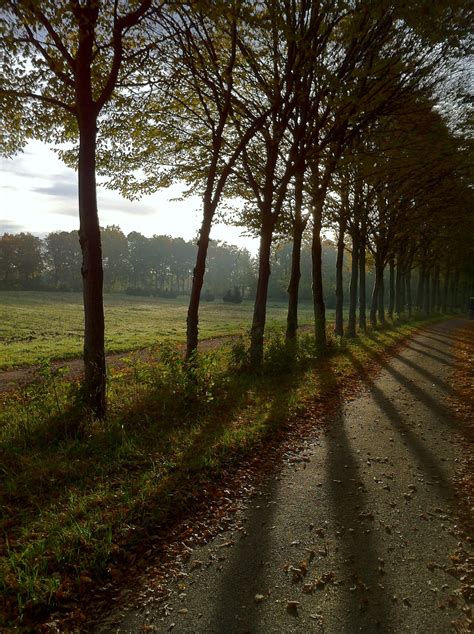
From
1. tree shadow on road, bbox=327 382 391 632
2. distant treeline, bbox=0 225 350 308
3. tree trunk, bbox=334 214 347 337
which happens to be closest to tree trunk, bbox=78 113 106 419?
tree shadow on road, bbox=327 382 391 632

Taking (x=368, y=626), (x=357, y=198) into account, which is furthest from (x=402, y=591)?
(x=357, y=198)

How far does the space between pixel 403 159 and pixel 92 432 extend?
13.4 m

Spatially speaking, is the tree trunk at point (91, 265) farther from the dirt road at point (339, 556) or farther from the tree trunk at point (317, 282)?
the tree trunk at point (317, 282)

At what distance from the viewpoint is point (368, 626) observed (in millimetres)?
2873

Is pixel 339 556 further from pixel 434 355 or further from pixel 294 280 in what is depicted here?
pixel 434 355

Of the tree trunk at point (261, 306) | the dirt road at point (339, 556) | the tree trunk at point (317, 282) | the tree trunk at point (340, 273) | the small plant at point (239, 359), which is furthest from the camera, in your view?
the tree trunk at point (340, 273)

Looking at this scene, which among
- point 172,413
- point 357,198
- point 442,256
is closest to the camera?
point 172,413

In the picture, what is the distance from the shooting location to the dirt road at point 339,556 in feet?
9.66

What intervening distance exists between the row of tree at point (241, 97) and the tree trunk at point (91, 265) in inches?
0.8

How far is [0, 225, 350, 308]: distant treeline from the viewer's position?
230 feet

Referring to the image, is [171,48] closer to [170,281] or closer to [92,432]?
[92,432]

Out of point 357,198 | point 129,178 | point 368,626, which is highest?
point 357,198

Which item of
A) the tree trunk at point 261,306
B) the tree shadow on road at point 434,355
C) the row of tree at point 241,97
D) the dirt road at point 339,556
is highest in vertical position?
the row of tree at point 241,97

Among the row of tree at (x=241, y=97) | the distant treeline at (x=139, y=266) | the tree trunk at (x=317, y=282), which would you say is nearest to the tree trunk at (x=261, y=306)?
the row of tree at (x=241, y=97)
